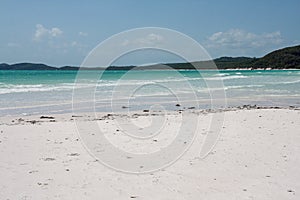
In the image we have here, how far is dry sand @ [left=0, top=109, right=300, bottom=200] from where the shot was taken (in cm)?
488

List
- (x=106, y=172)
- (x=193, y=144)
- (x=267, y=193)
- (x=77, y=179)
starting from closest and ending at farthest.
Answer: (x=267, y=193) < (x=77, y=179) < (x=106, y=172) < (x=193, y=144)

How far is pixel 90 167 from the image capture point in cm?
605

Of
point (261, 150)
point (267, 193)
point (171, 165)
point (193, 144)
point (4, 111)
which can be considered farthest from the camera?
point (4, 111)

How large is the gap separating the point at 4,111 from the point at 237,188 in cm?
1208

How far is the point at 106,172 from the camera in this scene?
5777mm

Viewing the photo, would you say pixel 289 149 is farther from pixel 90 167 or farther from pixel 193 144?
pixel 90 167

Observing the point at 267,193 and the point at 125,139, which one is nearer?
the point at 267,193

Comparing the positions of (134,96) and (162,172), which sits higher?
(134,96)

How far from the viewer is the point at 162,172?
19.2 ft

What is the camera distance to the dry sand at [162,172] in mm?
4875

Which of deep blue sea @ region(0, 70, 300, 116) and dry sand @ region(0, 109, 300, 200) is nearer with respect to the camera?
dry sand @ region(0, 109, 300, 200)

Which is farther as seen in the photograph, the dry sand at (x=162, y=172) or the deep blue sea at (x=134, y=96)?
the deep blue sea at (x=134, y=96)

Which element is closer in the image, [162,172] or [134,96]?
[162,172]

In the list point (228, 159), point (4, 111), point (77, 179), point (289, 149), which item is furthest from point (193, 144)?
point (4, 111)
